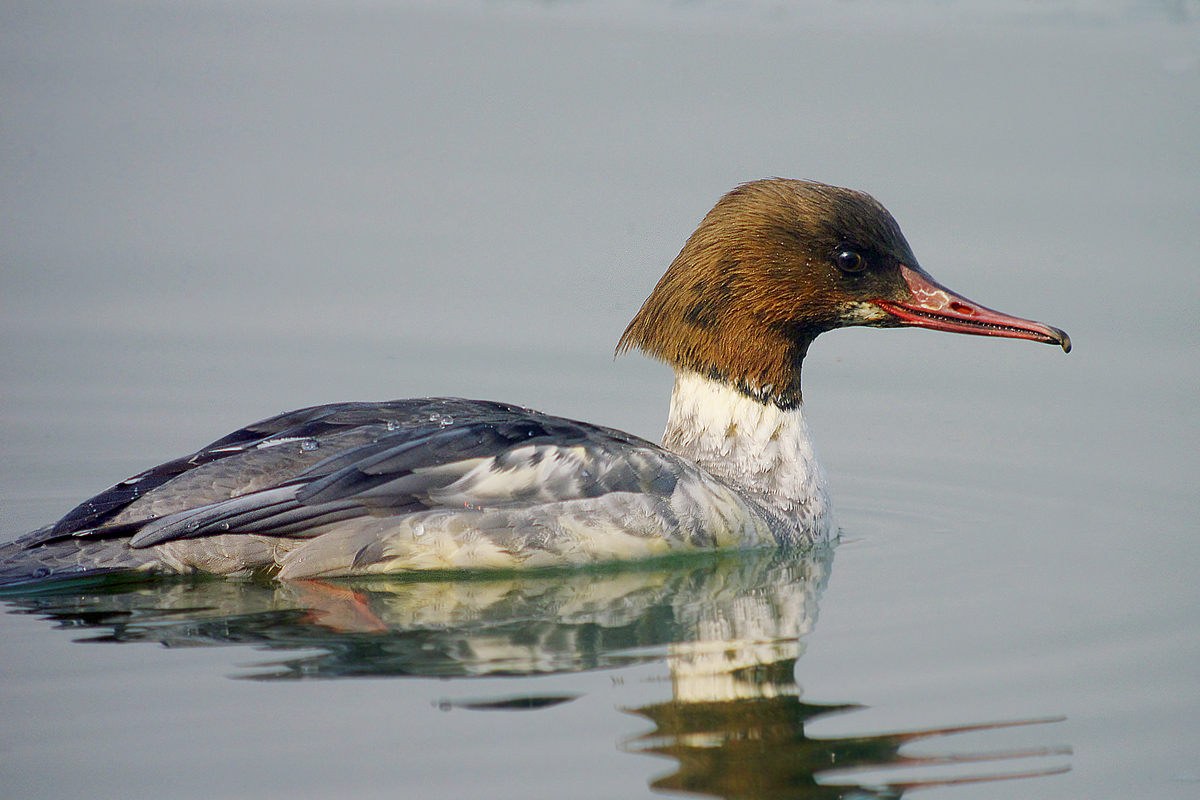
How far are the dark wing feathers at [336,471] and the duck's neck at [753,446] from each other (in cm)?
61

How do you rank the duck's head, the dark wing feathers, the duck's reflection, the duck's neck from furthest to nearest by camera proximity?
the duck's neck, the duck's head, the dark wing feathers, the duck's reflection

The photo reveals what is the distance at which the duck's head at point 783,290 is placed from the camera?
7012mm

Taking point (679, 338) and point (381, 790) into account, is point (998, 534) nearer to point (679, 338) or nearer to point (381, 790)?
point (679, 338)

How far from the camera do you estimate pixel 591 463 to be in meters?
6.49

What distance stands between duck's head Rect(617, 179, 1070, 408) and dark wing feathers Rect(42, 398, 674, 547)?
0.74 meters

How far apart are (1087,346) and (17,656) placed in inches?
249

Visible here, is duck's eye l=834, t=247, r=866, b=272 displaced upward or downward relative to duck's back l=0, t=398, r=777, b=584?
upward

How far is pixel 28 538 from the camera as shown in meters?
6.29

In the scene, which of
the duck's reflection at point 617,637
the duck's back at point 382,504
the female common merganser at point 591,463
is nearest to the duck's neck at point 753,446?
the female common merganser at point 591,463

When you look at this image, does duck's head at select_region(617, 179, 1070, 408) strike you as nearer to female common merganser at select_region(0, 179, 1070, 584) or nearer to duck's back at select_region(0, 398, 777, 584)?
female common merganser at select_region(0, 179, 1070, 584)

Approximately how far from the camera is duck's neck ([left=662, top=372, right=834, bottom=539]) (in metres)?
7.14

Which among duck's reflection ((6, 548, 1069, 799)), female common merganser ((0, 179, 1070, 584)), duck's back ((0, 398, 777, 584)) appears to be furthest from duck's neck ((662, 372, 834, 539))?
duck's back ((0, 398, 777, 584))

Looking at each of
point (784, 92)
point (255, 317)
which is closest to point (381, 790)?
point (255, 317)

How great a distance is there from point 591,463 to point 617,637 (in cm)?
92
